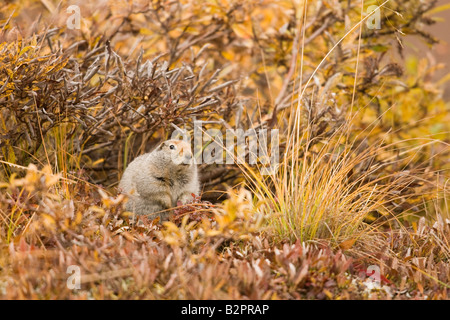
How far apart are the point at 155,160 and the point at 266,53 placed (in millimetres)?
2785

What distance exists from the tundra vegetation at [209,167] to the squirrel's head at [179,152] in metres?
0.19

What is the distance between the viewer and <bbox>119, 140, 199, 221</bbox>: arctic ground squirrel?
4.24m

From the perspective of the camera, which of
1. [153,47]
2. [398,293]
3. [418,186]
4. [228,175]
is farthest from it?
[153,47]

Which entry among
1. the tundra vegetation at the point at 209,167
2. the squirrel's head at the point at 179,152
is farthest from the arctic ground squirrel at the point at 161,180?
the tundra vegetation at the point at 209,167

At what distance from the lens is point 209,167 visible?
5156 mm

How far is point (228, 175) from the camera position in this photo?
524 cm

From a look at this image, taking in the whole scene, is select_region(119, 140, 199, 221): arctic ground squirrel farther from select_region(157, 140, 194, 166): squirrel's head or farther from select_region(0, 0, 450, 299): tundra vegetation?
select_region(0, 0, 450, 299): tundra vegetation

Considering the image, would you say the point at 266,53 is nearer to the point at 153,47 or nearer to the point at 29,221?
the point at 153,47

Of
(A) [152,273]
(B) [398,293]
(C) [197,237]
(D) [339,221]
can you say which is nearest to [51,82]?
(C) [197,237]

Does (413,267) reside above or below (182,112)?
below

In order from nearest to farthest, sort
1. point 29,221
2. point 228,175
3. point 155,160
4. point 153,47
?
point 29,221, point 155,160, point 228,175, point 153,47

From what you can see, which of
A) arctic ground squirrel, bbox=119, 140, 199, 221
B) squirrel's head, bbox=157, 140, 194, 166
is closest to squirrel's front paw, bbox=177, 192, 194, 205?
arctic ground squirrel, bbox=119, 140, 199, 221

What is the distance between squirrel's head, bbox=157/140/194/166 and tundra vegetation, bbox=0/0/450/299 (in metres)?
0.19

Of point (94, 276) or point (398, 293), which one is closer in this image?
point (94, 276)
